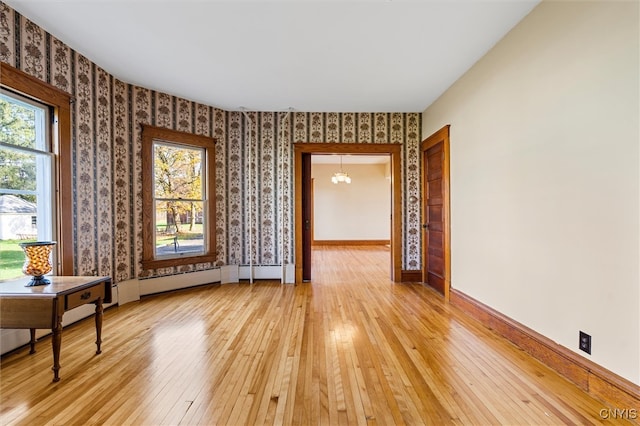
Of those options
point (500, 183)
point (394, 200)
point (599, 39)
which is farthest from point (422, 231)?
point (599, 39)

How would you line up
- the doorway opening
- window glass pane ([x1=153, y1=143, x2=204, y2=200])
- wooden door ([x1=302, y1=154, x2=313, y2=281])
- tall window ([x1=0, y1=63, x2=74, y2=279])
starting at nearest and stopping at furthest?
tall window ([x1=0, y1=63, x2=74, y2=279]) → window glass pane ([x1=153, y1=143, x2=204, y2=200]) → wooden door ([x1=302, y1=154, x2=313, y2=281]) → the doorway opening

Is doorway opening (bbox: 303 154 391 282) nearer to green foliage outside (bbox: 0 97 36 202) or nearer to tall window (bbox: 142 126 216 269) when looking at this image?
tall window (bbox: 142 126 216 269)

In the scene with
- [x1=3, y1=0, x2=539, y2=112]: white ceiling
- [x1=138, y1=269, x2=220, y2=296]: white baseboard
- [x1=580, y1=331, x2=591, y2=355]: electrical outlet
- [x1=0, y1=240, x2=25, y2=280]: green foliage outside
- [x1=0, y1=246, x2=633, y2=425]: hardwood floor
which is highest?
[x1=3, y1=0, x2=539, y2=112]: white ceiling

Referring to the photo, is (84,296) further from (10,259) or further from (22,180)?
(22,180)

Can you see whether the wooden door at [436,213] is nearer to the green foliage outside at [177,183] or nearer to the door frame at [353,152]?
the door frame at [353,152]

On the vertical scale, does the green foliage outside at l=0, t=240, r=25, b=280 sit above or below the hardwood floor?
above

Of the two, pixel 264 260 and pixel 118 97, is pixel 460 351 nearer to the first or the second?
pixel 264 260

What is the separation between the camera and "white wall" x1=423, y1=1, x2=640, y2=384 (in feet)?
5.38

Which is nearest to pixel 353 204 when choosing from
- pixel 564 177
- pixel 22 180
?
pixel 564 177

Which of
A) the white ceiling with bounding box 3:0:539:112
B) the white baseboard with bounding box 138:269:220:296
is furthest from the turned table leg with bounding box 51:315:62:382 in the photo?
the white ceiling with bounding box 3:0:539:112

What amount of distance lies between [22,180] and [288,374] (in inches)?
114

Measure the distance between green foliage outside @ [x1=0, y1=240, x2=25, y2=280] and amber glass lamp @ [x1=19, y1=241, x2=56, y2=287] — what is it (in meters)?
0.47

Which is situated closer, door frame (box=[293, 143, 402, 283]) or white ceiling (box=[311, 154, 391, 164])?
door frame (box=[293, 143, 402, 283])

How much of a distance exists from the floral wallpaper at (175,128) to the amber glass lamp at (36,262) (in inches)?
37.7
